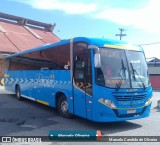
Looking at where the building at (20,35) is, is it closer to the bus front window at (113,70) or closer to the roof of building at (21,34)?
the roof of building at (21,34)

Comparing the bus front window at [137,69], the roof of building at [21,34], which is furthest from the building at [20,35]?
the bus front window at [137,69]

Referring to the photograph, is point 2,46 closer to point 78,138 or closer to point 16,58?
point 16,58

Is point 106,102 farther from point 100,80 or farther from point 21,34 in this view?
point 21,34

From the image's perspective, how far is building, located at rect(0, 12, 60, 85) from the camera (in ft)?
97.0

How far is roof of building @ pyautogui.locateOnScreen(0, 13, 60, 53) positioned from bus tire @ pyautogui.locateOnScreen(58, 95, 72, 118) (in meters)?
18.5

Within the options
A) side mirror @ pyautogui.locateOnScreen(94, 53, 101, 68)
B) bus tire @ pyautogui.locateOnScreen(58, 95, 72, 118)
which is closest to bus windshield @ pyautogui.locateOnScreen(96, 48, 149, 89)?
side mirror @ pyautogui.locateOnScreen(94, 53, 101, 68)

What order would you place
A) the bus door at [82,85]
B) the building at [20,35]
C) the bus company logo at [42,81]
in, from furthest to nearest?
the building at [20,35]
the bus company logo at [42,81]
the bus door at [82,85]

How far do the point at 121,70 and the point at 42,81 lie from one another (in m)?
4.99

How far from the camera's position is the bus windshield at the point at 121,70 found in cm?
877

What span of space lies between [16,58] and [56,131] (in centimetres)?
962

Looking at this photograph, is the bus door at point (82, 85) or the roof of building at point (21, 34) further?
the roof of building at point (21, 34)

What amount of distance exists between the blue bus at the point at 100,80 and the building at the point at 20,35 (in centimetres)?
1765

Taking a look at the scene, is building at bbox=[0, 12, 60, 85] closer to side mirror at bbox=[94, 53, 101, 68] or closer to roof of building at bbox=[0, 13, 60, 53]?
roof of building at bbox=[0, 13, 60, 53]

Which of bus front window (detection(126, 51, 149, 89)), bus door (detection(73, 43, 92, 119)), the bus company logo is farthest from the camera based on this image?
the bus company logo
